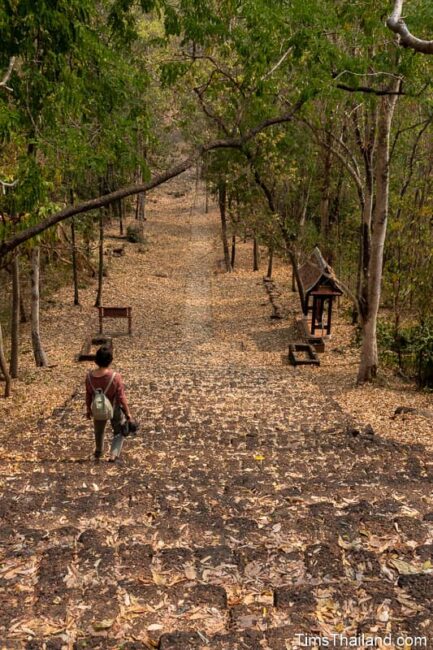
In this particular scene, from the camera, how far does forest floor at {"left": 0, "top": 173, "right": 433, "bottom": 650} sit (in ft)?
12.5

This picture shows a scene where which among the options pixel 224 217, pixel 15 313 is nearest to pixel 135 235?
pixel 224 217

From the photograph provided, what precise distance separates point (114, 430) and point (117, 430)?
5 centimetres

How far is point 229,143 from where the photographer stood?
7461 millimetres

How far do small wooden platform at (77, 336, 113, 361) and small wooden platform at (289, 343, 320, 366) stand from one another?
5387 millimetres

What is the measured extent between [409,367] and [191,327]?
9596 millimetres

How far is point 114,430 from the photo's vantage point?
6938mm

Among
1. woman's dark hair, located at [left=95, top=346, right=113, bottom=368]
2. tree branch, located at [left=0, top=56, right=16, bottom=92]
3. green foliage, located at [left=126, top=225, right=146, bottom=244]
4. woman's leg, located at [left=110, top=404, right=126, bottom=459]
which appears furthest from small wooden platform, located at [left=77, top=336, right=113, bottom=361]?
green foliage, located at [left=126, top=225, right=146, bottom=244]

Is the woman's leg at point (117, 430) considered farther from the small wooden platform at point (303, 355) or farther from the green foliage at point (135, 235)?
the green foliage at point (135, 235)

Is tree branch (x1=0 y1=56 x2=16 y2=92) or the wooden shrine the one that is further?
the wooden shrine

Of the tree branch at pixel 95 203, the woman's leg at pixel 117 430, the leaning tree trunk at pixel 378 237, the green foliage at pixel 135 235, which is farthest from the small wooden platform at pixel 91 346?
the green foliage at pixel 135 235

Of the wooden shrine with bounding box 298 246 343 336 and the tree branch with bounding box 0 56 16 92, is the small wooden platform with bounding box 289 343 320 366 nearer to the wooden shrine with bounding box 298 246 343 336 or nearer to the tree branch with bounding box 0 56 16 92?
the wooden shrine with bounding box 298 246 343 336

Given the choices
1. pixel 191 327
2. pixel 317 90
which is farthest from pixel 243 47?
pixel 191 327

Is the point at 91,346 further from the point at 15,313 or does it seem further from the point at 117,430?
the point at 117,430

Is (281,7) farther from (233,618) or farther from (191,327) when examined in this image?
(191,327)
